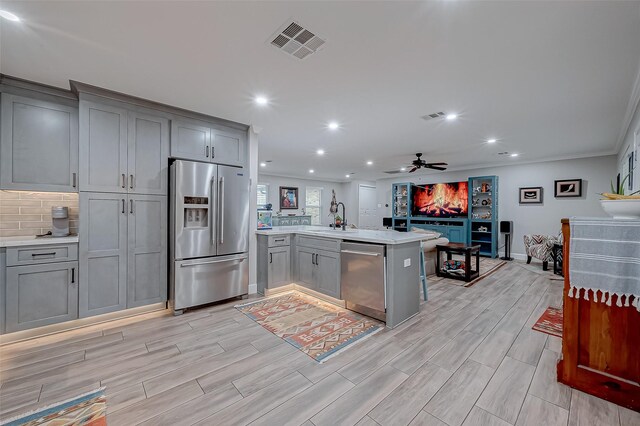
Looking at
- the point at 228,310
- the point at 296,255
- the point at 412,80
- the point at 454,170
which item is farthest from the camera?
the point at 454,170

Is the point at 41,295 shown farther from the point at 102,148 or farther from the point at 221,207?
the point at 221,207

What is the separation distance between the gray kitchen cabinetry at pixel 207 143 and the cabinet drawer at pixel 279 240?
1.20 meters

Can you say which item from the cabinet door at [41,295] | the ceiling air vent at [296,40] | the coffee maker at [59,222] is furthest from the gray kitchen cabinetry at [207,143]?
the ceiling air vent at [296,40]

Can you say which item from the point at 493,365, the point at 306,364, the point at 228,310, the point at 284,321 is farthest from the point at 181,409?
the point at 493,365

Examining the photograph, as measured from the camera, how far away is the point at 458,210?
26.1 feet

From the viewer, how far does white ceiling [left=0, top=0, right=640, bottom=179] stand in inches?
68.0

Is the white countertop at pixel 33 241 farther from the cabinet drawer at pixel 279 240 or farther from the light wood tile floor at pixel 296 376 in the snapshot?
the cabinet drawer at pixel 279 240

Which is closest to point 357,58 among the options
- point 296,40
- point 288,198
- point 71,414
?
point 296,40

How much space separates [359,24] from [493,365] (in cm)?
286

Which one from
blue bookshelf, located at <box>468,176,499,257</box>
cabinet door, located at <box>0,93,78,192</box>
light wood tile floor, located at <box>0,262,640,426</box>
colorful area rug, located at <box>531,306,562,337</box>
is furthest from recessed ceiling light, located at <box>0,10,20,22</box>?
blue bookshelf, located at <box>468,176,499,257</box>

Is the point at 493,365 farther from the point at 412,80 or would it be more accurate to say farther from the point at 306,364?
the point at 412,80

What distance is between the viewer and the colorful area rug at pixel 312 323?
251 centimetres

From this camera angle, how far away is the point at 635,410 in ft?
5.57

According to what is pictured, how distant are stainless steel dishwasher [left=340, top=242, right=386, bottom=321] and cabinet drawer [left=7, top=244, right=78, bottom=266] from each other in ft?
9.71
